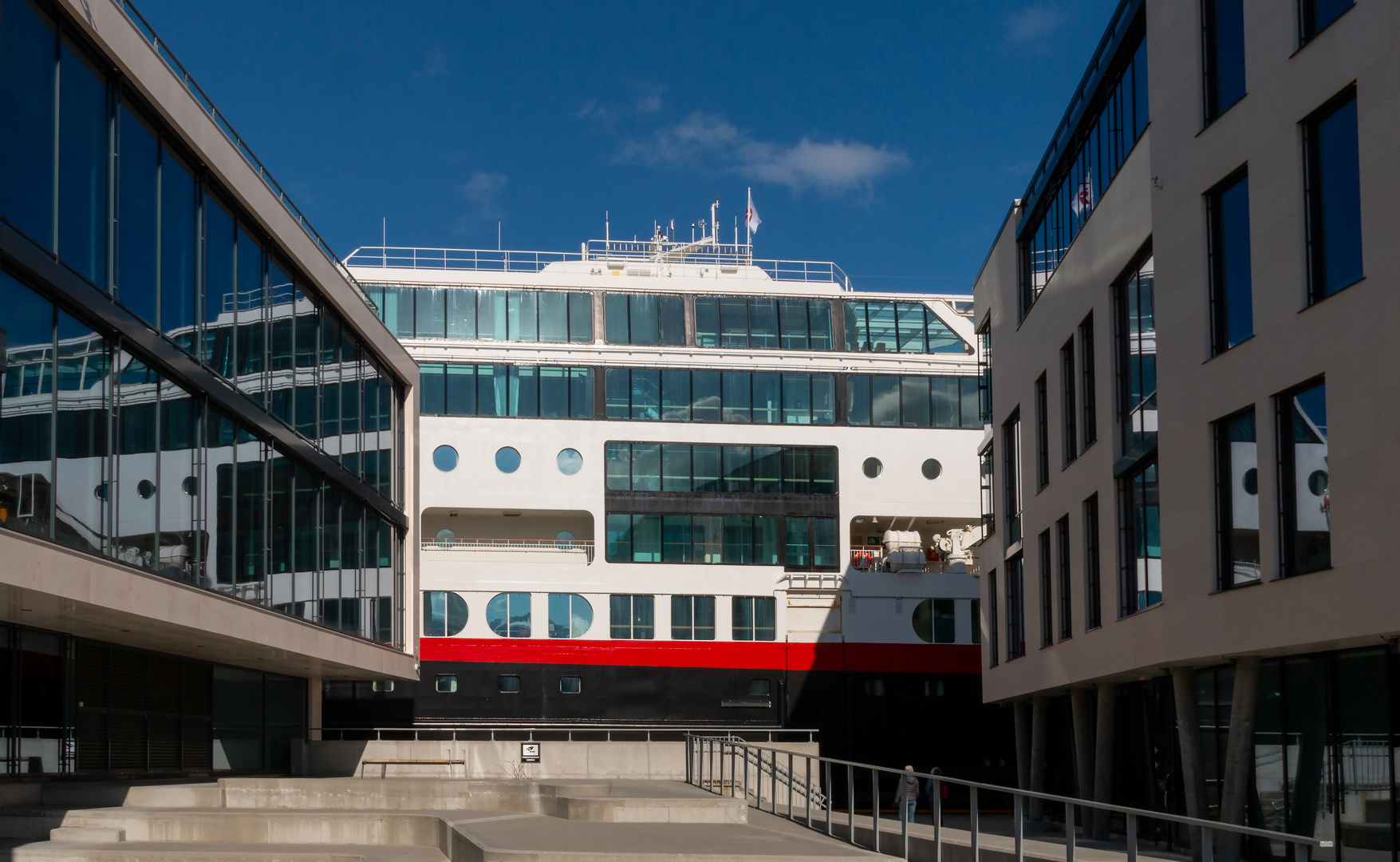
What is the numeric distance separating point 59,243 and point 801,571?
28414 mm

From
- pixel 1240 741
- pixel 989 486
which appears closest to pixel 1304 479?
pixel 1240 741

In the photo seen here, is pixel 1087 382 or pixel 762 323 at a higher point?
pixel 762 323

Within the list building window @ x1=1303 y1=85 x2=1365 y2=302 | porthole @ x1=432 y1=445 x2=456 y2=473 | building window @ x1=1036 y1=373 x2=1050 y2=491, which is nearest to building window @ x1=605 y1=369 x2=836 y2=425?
porthole @ x1=432 y1=445 x2=456 y2=473

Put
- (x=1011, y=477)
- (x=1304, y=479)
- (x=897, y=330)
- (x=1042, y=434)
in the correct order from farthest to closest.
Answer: (x=897, y=330) → (x=1011, y=477) → (x=1042, y=434) → (x=1304, y=479)

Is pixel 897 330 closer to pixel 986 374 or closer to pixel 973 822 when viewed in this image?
pixel 986 374

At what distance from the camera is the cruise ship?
38.9 metres

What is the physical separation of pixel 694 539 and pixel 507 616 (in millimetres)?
5468

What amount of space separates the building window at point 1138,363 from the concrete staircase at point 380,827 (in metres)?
7.38

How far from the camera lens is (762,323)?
4162 cm

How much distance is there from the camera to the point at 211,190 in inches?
778

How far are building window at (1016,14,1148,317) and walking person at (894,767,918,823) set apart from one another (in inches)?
370

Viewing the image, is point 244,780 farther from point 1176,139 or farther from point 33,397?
point 1176,139

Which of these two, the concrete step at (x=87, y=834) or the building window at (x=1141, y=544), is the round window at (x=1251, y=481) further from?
the concrete step at (x=87, y=834)

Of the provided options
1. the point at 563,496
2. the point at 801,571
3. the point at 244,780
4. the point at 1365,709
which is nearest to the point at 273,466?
the point at 244,780
